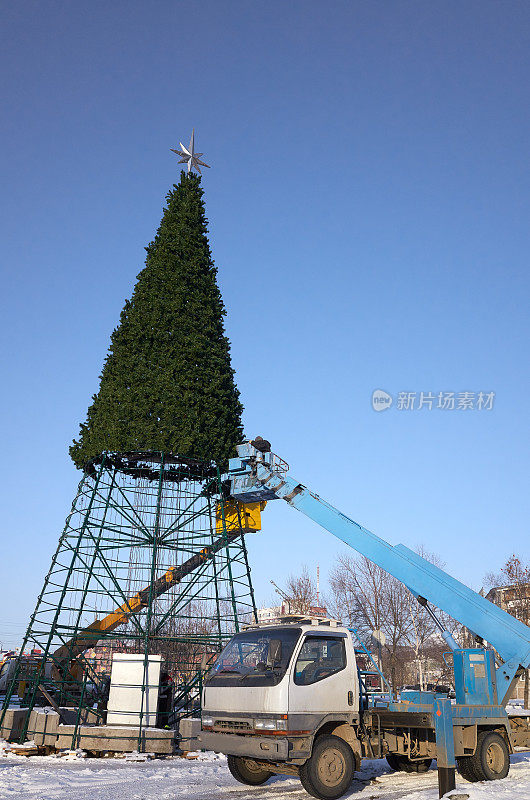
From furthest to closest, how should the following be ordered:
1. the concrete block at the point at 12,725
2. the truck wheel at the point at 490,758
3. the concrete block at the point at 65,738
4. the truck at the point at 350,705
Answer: the concrete block at the point at 12,725 → the concrete block at the point at 65,738 → the truck wheel at the point at 490,758 → the truck at the point at 350,705

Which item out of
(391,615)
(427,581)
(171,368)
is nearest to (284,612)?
(391,615)

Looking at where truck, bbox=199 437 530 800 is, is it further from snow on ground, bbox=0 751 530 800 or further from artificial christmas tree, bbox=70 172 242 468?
artificial christmas tree, bbox=70 172 242 468

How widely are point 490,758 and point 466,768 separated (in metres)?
0.52

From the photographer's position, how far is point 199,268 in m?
22.4

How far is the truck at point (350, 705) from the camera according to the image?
417 inches

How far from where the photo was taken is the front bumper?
404 inches

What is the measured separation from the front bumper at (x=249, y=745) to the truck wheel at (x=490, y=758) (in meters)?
4.59

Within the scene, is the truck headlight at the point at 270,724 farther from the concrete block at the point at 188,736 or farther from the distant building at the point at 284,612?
the concrete block at the point at 188,736

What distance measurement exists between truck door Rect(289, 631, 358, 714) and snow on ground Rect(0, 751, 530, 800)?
1612 millimetres

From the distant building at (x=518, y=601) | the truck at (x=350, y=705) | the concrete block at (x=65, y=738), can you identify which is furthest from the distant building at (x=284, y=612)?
the distant building at (x=518, y=601)

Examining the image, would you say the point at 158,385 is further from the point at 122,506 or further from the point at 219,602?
the point at 219,602

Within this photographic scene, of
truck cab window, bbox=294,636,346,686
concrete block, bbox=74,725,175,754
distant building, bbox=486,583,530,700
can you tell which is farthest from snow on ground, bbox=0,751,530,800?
distant building, bbox=486,583,530,700

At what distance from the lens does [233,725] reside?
1101 cm

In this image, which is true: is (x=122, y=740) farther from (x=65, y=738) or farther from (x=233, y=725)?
(x=233, y=725)
